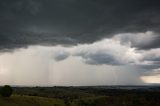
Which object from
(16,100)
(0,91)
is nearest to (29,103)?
(16,100)

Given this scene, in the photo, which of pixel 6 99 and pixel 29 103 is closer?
pixel 6 99

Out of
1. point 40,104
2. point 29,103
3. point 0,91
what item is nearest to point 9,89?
point 0,91

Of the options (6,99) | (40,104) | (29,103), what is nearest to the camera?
(6,99)

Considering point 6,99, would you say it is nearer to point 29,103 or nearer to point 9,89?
point 9,89

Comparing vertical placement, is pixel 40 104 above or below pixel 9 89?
below

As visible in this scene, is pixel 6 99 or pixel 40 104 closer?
pixel 6 99

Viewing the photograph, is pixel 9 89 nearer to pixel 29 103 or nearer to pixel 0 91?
pixel 0 91

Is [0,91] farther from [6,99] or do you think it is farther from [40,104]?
[40,104]

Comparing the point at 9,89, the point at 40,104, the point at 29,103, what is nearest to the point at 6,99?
the point at 9,89

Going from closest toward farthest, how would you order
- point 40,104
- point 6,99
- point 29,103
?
point 6,99 < point 29,103 < point 40,104
